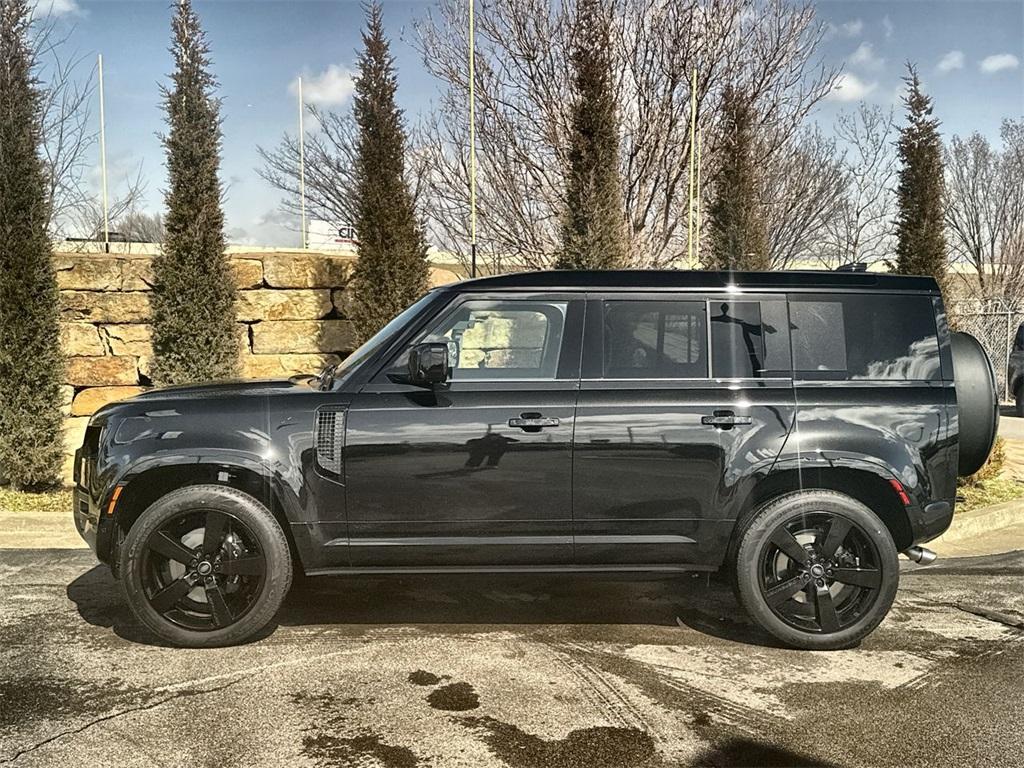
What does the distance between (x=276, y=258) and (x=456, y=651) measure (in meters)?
6.84

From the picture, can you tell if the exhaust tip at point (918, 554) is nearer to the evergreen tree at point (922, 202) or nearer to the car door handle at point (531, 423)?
the car door handle at point (531, 423)

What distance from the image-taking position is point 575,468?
426 centimetres

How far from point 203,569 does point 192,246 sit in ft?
18.0

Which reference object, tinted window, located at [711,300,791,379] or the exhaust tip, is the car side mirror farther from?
the exhaust tip

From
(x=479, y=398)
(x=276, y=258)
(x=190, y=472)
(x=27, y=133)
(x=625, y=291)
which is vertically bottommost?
(x=190, y=472)

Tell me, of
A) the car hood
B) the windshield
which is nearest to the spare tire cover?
the windshield

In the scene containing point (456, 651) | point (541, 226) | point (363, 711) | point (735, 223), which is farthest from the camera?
point (541, 226)

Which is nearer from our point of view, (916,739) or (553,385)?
(916,739)

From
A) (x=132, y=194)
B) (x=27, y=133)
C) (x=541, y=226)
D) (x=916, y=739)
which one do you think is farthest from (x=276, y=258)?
(x=916, y=739)

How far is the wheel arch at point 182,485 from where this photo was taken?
425 centimetres

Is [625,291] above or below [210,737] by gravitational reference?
above

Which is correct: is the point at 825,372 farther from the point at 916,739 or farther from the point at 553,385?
the point at 916,739

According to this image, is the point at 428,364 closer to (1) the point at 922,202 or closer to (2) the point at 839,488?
(2) the point at 839,488

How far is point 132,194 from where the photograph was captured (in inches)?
596
